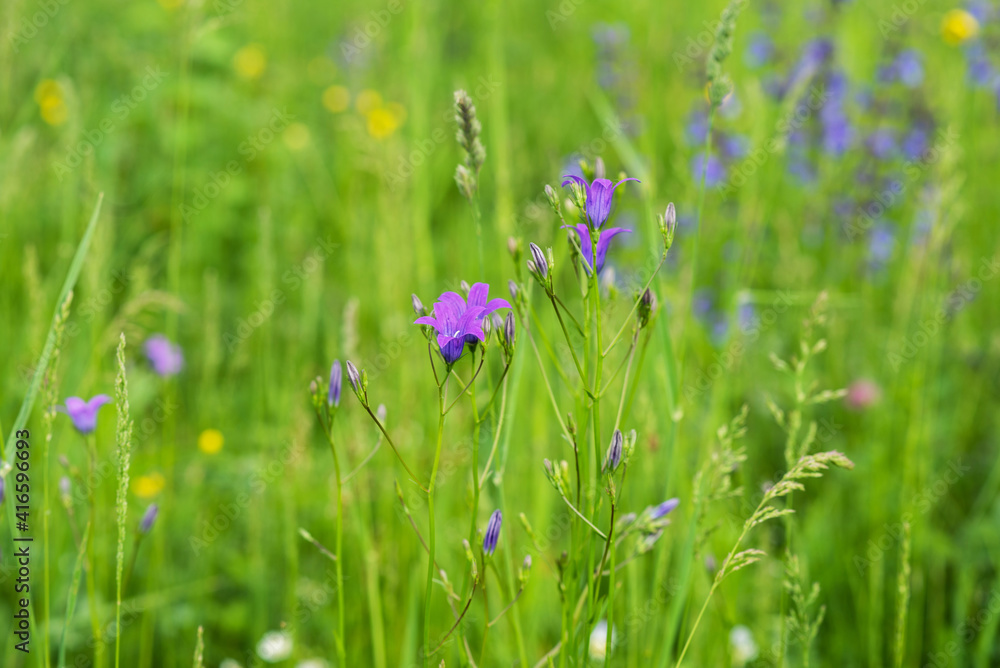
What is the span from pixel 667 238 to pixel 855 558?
167 centimetres

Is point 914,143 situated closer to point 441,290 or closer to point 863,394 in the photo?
point 863,394

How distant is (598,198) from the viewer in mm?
1155

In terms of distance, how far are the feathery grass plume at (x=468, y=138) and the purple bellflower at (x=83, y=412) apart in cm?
88

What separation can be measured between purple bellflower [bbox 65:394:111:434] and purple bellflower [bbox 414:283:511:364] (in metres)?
0.88

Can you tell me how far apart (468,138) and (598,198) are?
1.02 ft

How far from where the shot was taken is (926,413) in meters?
2.56

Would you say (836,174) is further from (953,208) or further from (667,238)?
(667,238)

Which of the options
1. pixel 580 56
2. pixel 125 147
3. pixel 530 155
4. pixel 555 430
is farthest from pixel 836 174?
pixel 125 147

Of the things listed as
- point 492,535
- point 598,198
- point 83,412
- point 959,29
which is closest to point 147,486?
point 83,412

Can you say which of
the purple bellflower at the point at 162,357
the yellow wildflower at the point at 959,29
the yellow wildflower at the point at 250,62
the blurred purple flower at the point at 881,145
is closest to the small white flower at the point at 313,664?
the purple bellflower at the point at 162,357

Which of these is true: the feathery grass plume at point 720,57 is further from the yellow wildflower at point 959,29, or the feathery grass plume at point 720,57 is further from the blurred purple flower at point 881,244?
the yellow wildflower at point 959,29

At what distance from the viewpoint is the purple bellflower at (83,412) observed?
64.6 inches

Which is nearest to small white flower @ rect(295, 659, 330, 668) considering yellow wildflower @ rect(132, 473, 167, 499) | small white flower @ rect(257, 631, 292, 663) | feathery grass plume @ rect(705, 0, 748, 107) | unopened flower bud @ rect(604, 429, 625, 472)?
small white flower @ rect(257, 631, 292, 663)

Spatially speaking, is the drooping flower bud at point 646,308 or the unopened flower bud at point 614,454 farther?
the drooping flower bud at point 646,308
